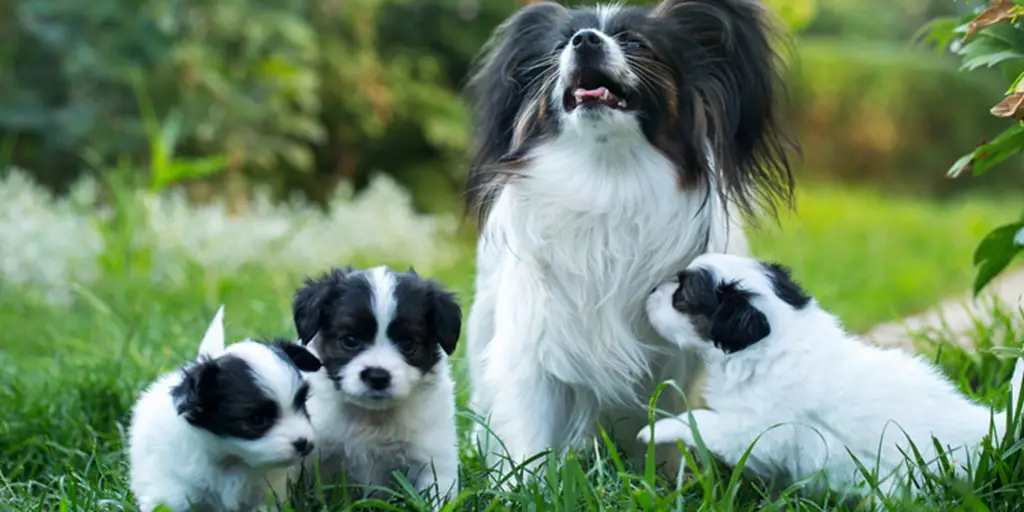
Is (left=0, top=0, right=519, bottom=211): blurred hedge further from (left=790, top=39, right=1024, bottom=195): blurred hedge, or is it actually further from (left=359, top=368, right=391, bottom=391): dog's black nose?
(left=790, top=39, right=1024, bottom=195): blurred hedge

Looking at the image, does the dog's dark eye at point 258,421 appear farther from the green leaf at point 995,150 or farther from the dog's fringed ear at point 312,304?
the green leaf at point 995,150

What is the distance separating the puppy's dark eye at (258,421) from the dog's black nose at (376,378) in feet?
0.89

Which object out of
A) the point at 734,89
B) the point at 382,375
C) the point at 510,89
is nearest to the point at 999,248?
the point at 734,89

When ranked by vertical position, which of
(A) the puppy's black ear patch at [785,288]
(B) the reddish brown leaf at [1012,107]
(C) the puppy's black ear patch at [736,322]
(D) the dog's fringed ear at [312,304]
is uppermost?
(B) the reddish brown leaf at [1012,107]

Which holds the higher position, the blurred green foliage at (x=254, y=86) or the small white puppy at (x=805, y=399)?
Answer: the small white puppy at (x=805, y=399)

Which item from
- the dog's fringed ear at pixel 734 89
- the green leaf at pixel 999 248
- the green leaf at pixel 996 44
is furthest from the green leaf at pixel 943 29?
the green leaf at pixel 999 248

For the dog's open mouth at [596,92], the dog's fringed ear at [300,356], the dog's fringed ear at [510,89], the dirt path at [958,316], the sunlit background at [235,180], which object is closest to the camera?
the dog's fringed ear at [300,356]

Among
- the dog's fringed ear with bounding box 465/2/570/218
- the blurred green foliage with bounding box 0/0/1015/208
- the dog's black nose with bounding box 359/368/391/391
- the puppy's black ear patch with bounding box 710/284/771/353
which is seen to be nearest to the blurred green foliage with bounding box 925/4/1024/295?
the puppy's black ear patch with bounding box 710/284/771/353

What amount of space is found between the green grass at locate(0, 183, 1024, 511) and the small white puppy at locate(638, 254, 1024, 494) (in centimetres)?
11

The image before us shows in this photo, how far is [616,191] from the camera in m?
3.41

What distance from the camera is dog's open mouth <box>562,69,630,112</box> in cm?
329

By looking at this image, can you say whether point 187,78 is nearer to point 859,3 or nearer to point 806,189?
point 806,189

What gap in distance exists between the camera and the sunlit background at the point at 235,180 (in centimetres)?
629

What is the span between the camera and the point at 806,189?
15.3 metres
